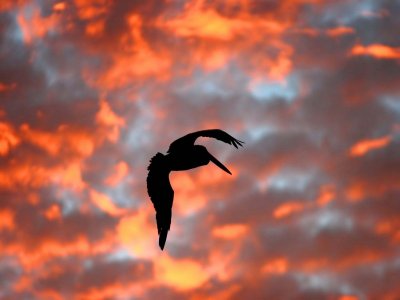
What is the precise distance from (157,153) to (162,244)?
2.55 m

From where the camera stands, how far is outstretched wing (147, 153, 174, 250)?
20.3 m

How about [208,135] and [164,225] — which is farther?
[164,225]

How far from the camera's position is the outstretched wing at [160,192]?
66.7 feet

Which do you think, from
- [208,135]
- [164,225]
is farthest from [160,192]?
[208,135]

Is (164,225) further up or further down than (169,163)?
further down

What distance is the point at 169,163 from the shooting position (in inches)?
804

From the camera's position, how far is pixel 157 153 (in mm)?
20328

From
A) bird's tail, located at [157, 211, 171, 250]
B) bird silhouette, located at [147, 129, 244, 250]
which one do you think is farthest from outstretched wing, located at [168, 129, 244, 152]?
bird's tail, located at [157, 211, 171, 250]

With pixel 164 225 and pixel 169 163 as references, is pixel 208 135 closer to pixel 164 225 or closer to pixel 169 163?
pixel 169 163

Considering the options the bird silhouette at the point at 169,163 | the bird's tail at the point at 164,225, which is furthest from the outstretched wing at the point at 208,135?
the bird's tail at the point at 164,225

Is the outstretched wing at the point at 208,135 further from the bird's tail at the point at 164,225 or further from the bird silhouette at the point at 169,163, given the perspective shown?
the bird's tail at the point at 164,225

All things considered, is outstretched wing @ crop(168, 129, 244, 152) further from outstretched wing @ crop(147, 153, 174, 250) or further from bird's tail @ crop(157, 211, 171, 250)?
bird's tail @ crop(157, 211, 171, 250)

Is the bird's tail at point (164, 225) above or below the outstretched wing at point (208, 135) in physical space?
below

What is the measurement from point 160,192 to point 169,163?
107 cm
